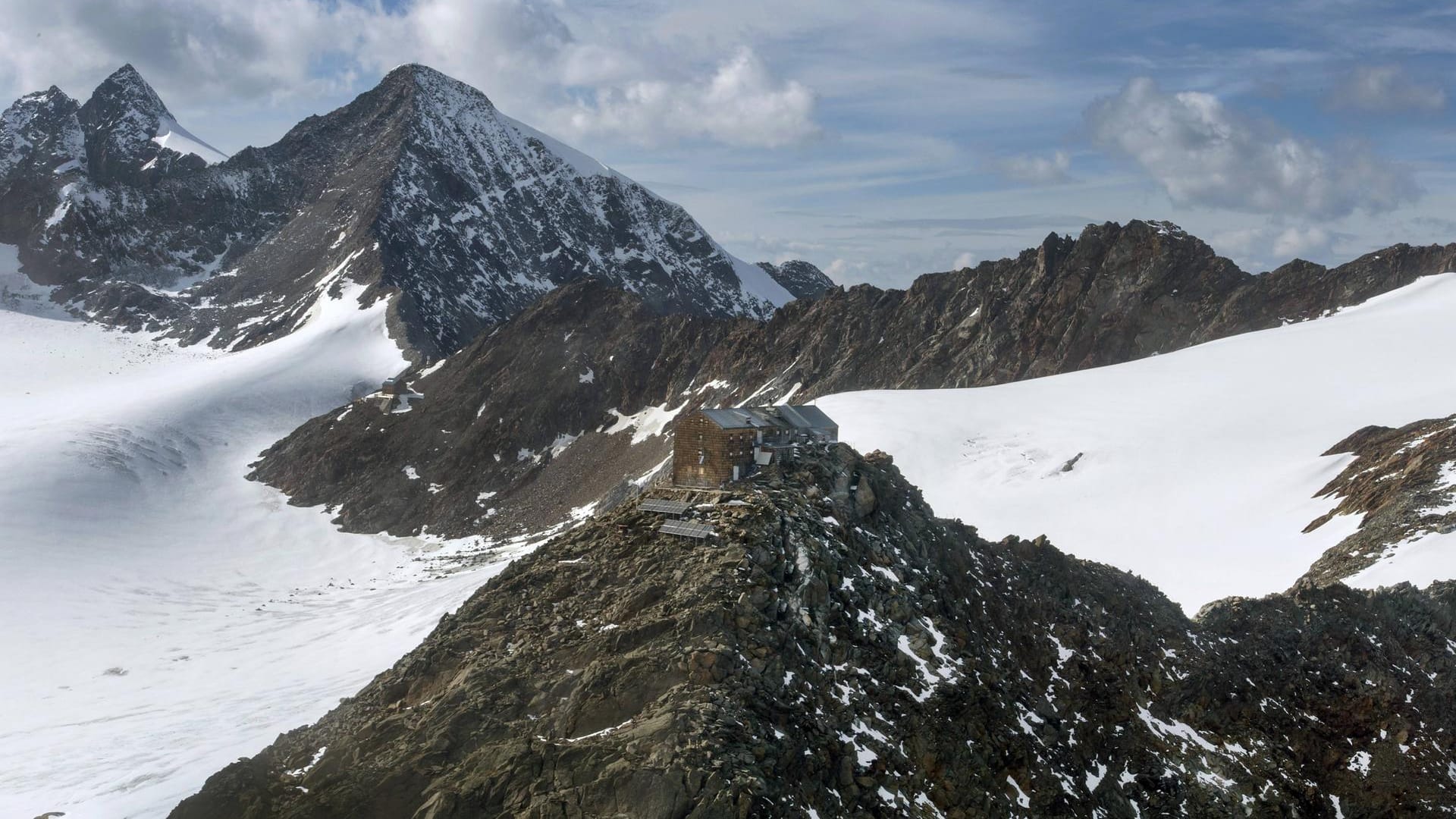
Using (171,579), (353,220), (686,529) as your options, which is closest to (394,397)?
(171,579)

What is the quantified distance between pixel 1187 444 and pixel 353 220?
117843 mm

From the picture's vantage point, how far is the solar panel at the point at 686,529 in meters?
21.8

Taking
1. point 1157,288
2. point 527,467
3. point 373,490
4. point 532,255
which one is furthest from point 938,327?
point 532,255

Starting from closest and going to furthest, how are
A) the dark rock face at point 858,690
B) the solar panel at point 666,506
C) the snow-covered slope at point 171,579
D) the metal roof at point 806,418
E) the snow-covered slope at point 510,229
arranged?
the dark rock face at point 858,690
the solar panel at point 666,506
the metal roof at point 806,418
the snow-covered slope at point 171,579
the snow-covered slope at point 510,229

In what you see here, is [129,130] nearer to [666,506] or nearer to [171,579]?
[171,579]

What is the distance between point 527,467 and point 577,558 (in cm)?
5993

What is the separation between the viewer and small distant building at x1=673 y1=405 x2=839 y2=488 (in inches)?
993

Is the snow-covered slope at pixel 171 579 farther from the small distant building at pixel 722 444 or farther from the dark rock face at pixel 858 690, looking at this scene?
the small distant building at pixel 722 444

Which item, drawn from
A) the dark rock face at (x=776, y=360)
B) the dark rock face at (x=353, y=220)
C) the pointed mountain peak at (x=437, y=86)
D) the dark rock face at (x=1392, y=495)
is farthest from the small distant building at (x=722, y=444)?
the pointed mountain peak at (x=437, y=86)

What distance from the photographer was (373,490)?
8031 centimetres

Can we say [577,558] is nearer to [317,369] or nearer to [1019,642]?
[1019,642]

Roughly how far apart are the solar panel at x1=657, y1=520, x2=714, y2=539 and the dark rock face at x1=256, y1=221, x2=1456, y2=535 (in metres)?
48.4

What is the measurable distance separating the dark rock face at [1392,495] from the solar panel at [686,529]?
21.7 meters

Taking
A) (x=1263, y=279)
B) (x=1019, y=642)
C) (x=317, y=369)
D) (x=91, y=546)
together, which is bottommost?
(x=1019, y=642)
